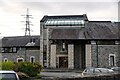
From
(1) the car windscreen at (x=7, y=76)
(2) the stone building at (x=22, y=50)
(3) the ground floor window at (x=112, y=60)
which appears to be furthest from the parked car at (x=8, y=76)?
(2) the stone building at (x=22, y=50)

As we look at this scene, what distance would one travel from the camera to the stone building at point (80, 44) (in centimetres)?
5456

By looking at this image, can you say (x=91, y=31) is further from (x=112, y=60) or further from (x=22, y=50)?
(x=22, y=50)

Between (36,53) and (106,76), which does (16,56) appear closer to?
(36,53)

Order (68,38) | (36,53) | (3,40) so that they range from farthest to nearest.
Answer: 1. (3,40)
2. (36,53)
3. (68,38)

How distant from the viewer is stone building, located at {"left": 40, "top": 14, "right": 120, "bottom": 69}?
54.6m

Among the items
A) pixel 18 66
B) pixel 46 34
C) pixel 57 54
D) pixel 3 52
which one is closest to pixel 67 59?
pixel 57 54

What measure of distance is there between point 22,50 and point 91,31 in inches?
641

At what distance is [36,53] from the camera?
6309 cm

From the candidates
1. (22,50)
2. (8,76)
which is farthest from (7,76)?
(22,50)

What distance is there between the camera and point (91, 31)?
5612 centimetres

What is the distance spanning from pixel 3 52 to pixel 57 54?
49.0 ft

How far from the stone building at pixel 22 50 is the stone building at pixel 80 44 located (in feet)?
12.1

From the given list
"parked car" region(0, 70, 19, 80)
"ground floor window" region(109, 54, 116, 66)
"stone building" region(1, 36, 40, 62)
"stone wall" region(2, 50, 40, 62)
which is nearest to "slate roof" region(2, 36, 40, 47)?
"stone building" region(1, 36, 40, 62)

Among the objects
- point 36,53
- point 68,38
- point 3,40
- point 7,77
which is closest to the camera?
point 7,77
